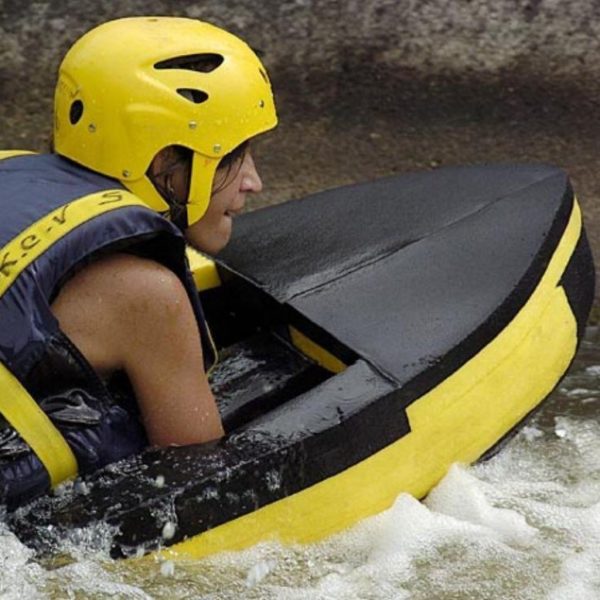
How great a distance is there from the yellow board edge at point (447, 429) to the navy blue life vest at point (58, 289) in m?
0.23

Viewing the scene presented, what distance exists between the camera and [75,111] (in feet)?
9.16

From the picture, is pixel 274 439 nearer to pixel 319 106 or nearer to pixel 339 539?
pixel 339 539

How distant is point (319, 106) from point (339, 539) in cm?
282

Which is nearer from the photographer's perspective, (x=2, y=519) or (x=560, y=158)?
(x=2, y=519)

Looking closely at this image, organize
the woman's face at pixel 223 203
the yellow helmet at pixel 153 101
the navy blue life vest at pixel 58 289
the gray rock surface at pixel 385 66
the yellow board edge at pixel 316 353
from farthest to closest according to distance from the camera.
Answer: the gray rock surface at pixel 385 66 < the yellow board edge at pixel 316 353 < the woman's face at pixel 223 203 < the yellow helmet at pixel 153 101 < the navy blue life vest at pixel 58 289

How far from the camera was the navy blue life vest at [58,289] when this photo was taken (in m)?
2.54

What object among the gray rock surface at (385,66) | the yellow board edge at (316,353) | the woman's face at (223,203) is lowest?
the gray rock surface at (385,66)

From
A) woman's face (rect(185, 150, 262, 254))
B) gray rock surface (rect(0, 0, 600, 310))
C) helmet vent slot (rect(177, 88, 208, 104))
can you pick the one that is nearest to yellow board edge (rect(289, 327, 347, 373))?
woman's face (rect(185, 150, 262, 254))

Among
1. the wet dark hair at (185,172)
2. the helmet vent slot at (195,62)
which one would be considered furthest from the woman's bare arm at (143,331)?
the helmet vent slot at (195,62)

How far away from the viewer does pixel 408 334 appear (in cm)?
309

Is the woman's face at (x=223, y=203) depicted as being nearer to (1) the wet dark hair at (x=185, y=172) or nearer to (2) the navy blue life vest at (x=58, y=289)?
(1) the wet dark hair at (x=185, y=172)

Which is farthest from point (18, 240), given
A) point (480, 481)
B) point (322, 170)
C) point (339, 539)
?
point (322, 170)

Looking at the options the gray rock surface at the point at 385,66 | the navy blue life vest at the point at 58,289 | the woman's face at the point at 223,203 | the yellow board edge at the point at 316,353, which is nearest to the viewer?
the navy blue life vest at the point at 58,289

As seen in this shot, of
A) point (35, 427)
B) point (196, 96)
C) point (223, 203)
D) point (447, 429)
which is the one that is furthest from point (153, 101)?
point (447, 429)
